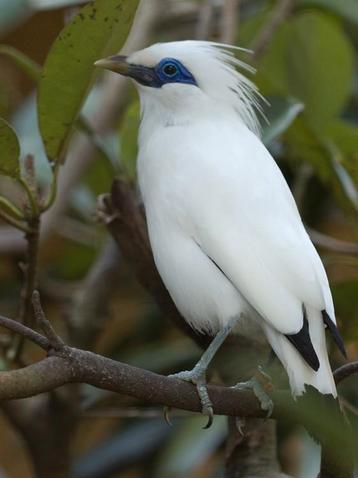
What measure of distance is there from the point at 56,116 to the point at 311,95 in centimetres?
69

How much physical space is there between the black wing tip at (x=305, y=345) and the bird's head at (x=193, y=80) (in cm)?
50

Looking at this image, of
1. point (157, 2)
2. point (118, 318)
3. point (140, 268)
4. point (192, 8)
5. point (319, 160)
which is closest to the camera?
point (140, 268)

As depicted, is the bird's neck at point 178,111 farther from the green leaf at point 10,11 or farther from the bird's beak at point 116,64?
the green leaf at point 10,11

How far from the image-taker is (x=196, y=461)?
2.18 metres

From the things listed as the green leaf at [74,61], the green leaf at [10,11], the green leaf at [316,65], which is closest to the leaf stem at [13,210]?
the green leaf at [74,61]

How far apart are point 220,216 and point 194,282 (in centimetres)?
10

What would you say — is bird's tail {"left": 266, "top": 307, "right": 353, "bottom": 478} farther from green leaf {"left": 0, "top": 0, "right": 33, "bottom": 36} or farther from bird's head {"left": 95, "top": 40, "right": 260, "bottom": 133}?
green leaf {"left": 0, "top": 0, "right": 33, "bottom": 36}

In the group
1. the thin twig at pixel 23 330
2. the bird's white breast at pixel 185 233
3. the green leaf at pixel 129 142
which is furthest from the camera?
the green leaf at pixel 129 142

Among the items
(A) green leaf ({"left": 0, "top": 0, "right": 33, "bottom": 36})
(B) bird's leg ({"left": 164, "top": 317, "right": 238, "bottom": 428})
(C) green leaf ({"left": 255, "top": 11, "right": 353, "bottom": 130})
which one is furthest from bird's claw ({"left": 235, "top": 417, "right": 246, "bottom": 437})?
(A) green leaf ({"left": 0, "top": 0, "right": 33, "bottom": 36})

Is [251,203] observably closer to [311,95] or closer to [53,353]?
[53,353]

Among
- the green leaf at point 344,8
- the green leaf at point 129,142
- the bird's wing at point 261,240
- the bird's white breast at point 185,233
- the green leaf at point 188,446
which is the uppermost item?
the green leaf at point 344,8

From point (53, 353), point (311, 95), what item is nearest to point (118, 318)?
point (311, 95)

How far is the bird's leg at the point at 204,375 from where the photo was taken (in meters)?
1.33

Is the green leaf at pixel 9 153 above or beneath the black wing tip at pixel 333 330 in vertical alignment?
beneath
